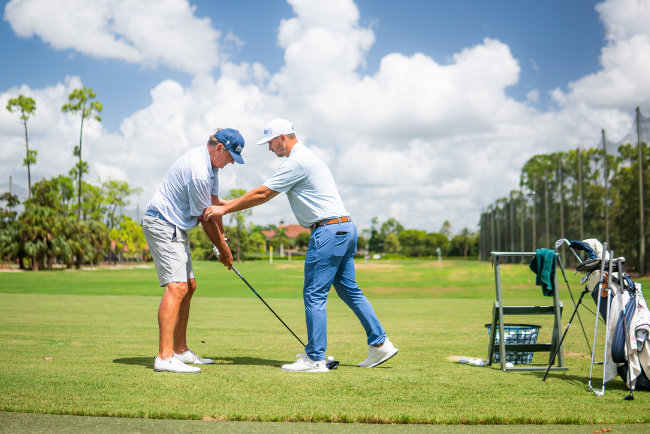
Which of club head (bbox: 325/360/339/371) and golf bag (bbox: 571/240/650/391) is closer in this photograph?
golf bag (bbox: 571/240/650/391)

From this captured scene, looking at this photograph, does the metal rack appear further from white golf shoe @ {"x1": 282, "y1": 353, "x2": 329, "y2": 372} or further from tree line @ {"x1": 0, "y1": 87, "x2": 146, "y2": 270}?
tree line @ {"x1": 0, "y1": 87, "x2": 146, "y2": 270}

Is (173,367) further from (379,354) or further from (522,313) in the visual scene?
(522,313)

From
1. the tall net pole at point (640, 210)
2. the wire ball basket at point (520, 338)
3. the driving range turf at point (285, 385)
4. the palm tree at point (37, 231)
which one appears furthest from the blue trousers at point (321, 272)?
the palm tree at point (37, 231)

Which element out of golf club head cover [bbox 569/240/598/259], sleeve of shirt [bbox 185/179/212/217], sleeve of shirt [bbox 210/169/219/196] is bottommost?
golf club head cover [bbox 569/240/598/259]

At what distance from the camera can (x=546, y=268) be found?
543 cm

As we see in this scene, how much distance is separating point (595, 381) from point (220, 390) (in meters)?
3.29

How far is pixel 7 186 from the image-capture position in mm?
58375

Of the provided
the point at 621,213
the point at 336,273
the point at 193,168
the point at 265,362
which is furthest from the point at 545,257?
the point at 621,213

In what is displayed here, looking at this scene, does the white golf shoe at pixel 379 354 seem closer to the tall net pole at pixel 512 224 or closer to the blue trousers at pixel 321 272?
the blue trousers at pixel 321 272

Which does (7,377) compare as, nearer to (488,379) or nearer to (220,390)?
(220,390)

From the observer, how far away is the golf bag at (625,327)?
4.57m

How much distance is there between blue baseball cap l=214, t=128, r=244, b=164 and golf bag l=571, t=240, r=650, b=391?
330 cm

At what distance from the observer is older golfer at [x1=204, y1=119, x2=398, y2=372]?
17.3 ft

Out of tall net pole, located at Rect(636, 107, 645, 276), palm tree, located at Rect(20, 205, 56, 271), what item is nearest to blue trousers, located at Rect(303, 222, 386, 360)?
tall net pole, located at Rect(636, 107, 645, 276)
